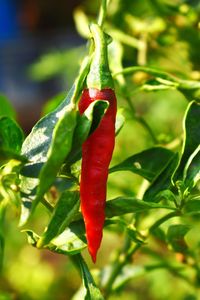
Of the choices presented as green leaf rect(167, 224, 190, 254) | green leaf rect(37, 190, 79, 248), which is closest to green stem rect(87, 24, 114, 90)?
green leaf rect(37, 190, 79, 248)

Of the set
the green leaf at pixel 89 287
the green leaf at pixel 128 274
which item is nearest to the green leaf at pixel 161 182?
the green leaf at pixel 89 287

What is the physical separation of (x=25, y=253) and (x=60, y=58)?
844 millimetres

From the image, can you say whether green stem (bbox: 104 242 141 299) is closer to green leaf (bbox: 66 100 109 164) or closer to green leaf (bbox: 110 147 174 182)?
green leaf (bbox: 110 147 174 182)

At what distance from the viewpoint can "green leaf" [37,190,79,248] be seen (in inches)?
27.7

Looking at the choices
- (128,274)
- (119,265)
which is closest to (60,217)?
(119,265)

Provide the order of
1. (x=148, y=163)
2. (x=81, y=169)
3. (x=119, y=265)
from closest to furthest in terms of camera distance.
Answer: (x=81, y=169)
(x=148, y=163)
(x=119, y=265)

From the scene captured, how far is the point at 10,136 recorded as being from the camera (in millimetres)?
723

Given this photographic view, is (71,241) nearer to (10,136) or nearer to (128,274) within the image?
(10,136)

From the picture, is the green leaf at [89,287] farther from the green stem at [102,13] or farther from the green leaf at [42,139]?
the green stem at [102,13]

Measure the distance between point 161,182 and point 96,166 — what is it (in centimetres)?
11

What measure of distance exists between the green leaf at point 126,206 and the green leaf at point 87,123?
0.25 feet

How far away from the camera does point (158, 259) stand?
1272mm

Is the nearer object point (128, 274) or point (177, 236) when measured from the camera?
point (177, 236)

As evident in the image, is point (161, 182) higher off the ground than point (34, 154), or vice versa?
point (34, 154)
